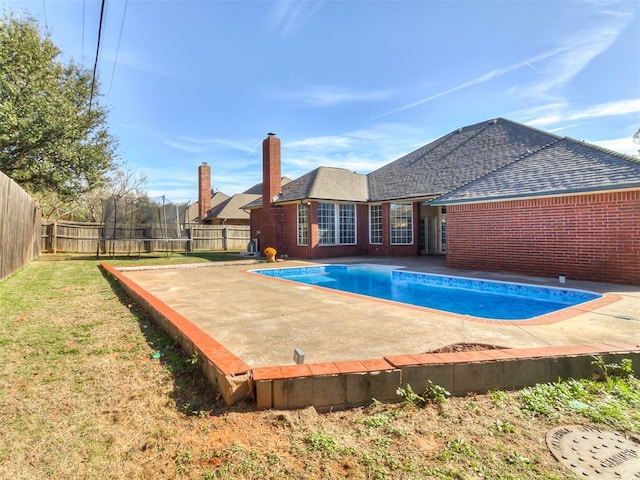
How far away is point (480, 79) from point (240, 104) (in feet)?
37.3

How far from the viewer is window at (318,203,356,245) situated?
16.5 metres

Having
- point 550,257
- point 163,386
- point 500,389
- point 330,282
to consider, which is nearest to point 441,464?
point 500,389

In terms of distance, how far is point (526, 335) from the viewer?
421 centimetres

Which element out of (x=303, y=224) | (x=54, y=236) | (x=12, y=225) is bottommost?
(x=54, y=236)

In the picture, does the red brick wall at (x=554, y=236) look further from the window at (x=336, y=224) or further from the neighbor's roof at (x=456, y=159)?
the window at (x=336, y=224)

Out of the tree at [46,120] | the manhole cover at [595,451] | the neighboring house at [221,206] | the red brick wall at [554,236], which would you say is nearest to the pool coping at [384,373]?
the manhole cover at [595,451]

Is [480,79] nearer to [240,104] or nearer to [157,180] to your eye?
[240,104]

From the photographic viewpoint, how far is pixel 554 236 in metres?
9.27

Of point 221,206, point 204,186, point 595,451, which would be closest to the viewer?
point 595,451

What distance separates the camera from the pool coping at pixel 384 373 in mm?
2709

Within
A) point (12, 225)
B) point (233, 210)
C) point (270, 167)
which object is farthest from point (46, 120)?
point (233, 210)

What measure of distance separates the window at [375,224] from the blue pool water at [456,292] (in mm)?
5026

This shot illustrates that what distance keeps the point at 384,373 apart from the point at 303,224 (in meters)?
14.0

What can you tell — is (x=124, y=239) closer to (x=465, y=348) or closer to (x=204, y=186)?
(x=204, y=186)
